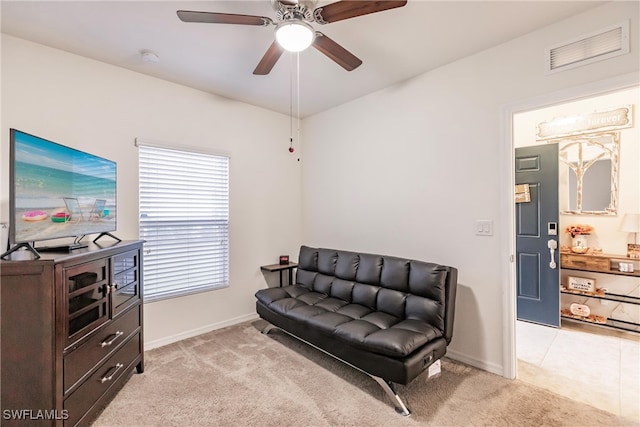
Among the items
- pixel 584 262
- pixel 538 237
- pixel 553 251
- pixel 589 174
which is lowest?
pixel 584 262

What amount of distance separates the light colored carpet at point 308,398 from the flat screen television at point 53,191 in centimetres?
123

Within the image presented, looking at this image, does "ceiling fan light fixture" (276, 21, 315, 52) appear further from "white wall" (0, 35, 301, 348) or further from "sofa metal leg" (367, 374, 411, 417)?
"sofa metal leg" (367, 374, 411, 417)

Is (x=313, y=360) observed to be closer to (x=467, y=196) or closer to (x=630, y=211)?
(x=467, y=196)

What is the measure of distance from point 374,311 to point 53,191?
2.57m

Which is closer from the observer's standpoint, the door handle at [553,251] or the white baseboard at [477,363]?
the white baseboard at [477,363]

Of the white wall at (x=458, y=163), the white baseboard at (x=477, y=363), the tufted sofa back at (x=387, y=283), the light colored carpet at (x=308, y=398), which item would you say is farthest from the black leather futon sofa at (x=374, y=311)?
the white baseboard at (x=477, y=363)

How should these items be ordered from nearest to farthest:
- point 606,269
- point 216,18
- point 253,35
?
point 216,18
point 253,35
point 606,269

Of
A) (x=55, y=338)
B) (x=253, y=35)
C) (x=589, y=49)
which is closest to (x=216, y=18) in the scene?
(x=253, y=35)

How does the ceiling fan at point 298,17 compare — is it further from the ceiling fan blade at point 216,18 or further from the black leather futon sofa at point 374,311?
the black leather futon sofa at point 374,311

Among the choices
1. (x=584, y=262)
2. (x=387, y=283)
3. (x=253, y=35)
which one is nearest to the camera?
(x=253, y=35)

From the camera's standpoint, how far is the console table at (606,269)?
121 inches

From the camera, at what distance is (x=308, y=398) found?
2.11 m

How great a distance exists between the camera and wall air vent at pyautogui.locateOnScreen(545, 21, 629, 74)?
192 centimetres

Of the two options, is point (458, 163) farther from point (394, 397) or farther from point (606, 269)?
point (606, 269)
